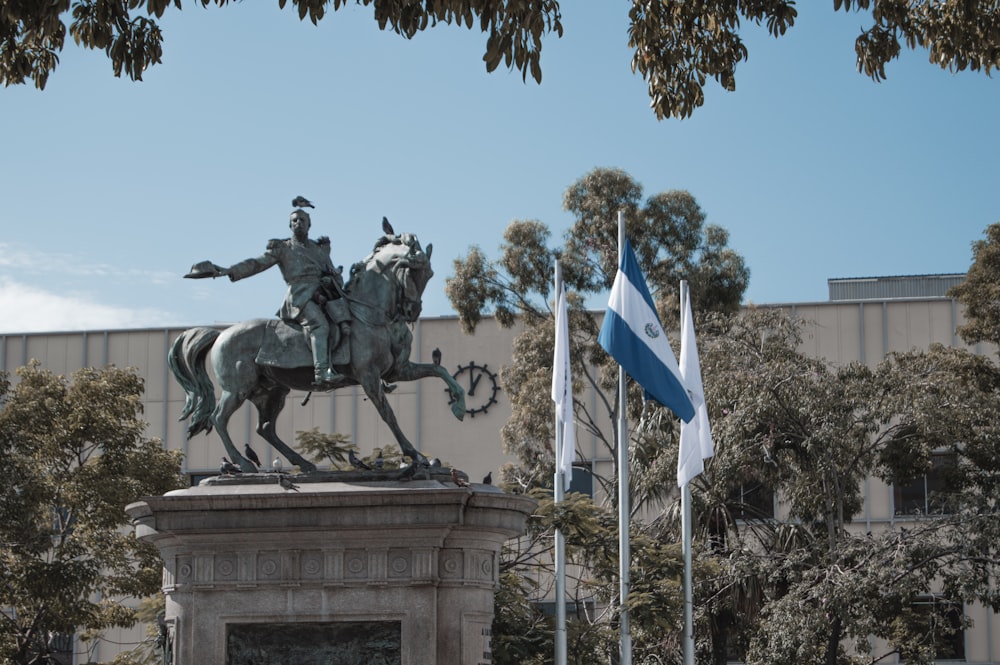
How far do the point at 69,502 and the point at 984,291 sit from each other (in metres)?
17.9

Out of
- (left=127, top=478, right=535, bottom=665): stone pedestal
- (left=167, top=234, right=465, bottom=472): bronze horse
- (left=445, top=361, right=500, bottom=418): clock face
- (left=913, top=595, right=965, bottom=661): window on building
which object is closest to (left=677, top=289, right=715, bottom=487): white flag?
(left=913, top=595, right=965, bottom=661): window on building

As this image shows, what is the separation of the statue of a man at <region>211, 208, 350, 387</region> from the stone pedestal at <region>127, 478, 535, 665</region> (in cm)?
149

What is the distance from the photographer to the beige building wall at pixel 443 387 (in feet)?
152

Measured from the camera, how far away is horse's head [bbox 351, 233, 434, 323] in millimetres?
15312

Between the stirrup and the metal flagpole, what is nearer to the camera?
the stirrup

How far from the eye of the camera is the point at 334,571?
14172 mm

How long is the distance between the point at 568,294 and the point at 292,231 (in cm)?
2071

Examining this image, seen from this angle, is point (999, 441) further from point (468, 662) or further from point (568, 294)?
point (468, 662)

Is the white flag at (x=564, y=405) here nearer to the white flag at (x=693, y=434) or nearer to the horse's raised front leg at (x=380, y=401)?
the white flag at (x=693, y=434)

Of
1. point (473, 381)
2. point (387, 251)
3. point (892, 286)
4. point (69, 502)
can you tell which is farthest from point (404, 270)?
point (892, 286)

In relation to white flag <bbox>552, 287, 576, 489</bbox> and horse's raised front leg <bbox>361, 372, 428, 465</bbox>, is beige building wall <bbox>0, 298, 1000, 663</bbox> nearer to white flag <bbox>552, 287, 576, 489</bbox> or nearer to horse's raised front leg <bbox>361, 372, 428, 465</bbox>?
white flag <bbox>552, 287, 576, 489</bbox>

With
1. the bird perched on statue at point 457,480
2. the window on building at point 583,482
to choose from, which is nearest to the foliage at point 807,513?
the bird perched on statue at point 457,480

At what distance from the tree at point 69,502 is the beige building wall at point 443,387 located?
1774cm

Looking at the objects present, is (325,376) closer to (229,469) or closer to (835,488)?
(229,469)
